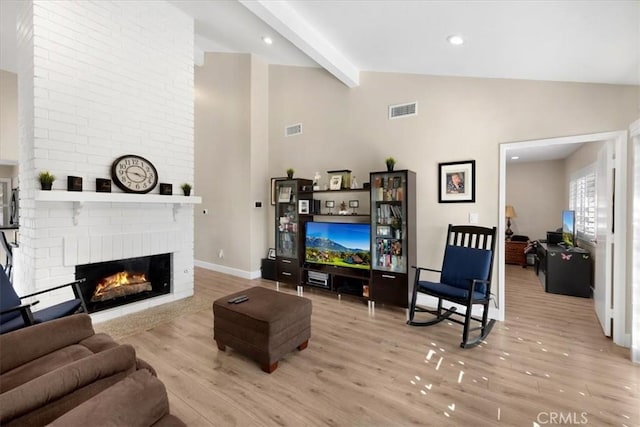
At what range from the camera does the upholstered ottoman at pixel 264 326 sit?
2344mm

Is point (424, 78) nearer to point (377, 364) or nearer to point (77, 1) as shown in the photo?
point (377, 364)

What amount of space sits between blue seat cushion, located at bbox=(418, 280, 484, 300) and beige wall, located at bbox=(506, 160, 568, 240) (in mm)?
5017

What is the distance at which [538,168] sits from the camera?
6.72 metres

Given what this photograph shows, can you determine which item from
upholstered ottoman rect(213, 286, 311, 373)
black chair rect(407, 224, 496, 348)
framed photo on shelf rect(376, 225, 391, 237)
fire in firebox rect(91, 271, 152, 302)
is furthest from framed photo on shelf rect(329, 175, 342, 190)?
fire in firebox rect(91, 271, 152, 302)

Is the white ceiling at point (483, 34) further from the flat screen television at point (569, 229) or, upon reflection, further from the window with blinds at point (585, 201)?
the flat screen television at point (569, 229)

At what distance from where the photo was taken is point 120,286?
11.9ft

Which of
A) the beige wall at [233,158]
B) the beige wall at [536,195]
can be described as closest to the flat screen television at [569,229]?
the beige wall at [536,195]

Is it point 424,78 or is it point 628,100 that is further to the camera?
point 424,78

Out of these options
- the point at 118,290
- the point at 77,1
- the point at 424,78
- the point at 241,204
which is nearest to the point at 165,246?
the point at 118,290

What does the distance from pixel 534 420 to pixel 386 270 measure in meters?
2.07

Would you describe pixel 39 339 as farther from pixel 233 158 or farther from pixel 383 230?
pixel 233 158

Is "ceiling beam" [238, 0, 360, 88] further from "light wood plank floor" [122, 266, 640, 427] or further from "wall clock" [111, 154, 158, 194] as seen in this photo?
"light wood plank floor" [122, 266, 640, 427]

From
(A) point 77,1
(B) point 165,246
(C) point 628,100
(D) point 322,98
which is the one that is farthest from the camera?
(D) point 322,98

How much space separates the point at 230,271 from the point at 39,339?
377 centimetres
